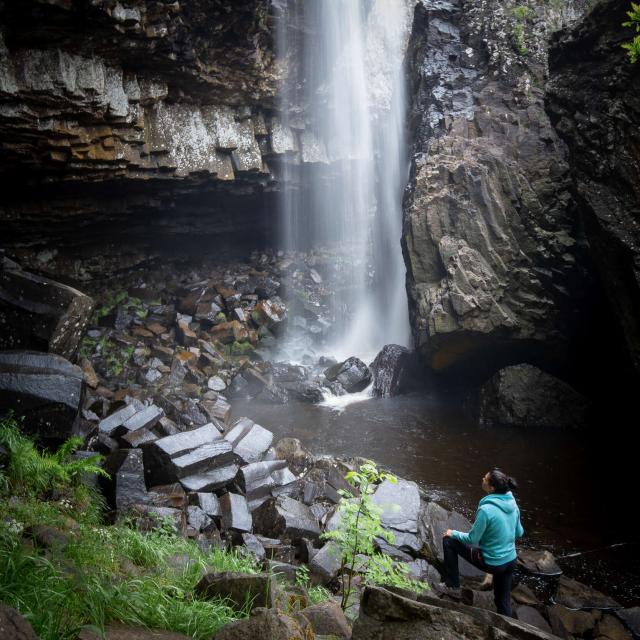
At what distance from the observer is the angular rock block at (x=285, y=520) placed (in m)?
6.00

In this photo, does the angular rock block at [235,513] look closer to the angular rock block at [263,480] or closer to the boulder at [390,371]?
the angular rock block at [263,480]

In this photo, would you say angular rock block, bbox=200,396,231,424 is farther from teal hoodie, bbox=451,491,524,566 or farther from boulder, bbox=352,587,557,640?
boulder, bbox=352,587,557,640

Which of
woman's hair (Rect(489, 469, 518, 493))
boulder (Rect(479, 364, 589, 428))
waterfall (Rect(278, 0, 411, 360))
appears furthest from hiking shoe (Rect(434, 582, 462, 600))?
waterfall (Rect(278, 0, 411, 360))

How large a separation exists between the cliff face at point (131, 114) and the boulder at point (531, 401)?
1048 cm

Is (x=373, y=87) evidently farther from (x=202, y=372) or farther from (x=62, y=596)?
(x=62, y=596)

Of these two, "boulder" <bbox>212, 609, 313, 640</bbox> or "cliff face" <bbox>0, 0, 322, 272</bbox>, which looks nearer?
"boulder" <bbox>212, 609, 313, 640</bbox>

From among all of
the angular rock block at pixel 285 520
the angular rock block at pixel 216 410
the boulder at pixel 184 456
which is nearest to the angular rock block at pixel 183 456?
the boulder at pixel 184 456

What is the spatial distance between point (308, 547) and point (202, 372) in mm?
8389

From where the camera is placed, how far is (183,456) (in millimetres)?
6918

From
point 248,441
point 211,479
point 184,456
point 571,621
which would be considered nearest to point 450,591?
point 571,621

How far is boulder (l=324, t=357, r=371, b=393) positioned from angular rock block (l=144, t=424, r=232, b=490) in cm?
675

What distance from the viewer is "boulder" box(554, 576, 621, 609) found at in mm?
5363

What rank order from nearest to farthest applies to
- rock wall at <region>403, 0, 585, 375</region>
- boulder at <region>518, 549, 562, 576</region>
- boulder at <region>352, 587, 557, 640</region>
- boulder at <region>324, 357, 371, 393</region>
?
boulder at <region>352, 587, 557, 640</region>
boulder at <region>518, 549, 562, 576</region>
rock wall at <region>403, 0, 585, 375</region>
boulder at <region>324, 357, 371, 393</region>

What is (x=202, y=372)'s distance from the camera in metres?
13.1
